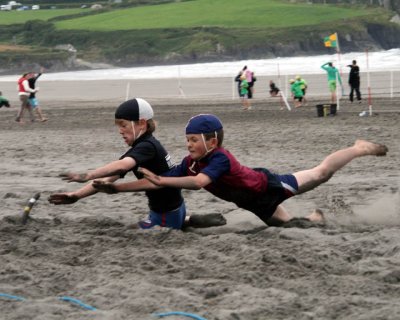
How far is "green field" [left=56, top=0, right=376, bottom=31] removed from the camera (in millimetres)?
115438

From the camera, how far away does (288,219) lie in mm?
8844

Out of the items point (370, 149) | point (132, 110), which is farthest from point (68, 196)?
point (370, 149)

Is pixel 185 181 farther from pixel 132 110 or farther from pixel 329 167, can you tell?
pixel 329 167

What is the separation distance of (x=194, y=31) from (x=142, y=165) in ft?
340

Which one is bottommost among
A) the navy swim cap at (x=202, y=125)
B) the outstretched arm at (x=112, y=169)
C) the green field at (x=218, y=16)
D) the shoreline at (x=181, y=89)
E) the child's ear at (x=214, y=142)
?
the shoreline at (x=181, y=89)

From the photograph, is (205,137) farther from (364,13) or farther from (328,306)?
(364,13)

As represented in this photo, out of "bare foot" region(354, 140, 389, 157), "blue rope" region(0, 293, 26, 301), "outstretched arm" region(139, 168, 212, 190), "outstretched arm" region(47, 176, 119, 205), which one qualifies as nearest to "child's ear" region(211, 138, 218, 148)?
"outstretched arm" region(139, 168, 212, 190)

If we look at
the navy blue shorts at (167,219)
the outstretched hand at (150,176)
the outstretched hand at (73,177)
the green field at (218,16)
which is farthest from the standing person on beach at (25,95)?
the green field at (218,16)

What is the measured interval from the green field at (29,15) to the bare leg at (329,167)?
12041cm

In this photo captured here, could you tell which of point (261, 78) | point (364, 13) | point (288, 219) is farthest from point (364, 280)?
point (364, 13)

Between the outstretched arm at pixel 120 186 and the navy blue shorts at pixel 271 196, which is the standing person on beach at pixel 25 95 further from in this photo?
the outstretched arm at pixel 120 186

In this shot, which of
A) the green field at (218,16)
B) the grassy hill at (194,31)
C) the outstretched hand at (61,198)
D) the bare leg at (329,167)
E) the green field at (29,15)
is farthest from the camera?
the green field at (29,15)

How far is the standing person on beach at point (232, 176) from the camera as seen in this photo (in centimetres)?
788

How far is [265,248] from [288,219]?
1.48 m
